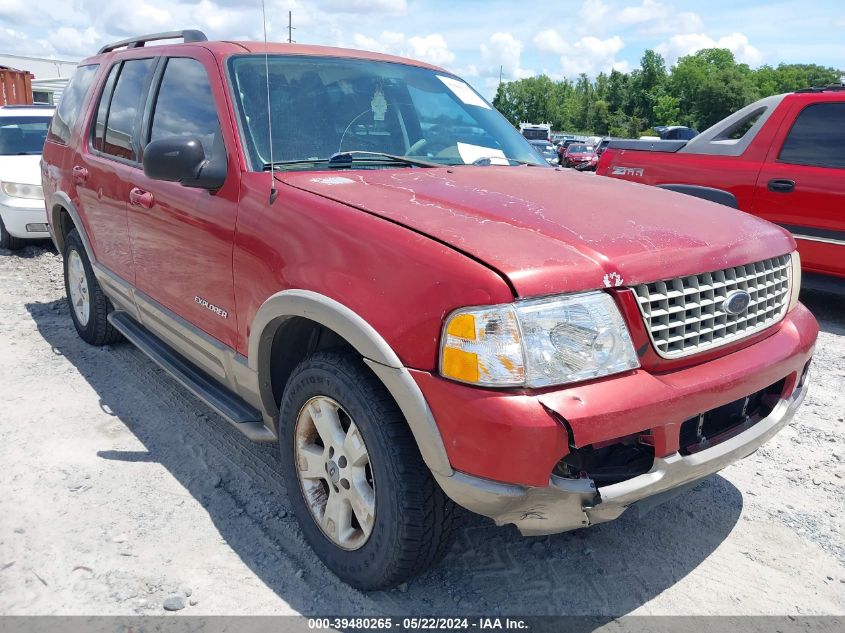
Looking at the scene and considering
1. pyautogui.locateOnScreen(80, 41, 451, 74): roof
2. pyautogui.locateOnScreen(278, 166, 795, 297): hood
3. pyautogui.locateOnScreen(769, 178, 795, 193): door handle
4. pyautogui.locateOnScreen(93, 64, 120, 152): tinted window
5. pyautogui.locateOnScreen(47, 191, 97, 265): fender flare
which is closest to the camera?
pyautogui.locateOnScreen(278, 166, 795, 297): hood

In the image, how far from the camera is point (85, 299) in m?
5.00

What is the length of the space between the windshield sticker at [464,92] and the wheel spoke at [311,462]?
2.17 metres

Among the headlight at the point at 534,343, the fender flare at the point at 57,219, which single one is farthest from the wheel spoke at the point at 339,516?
the fender flare at the point at 57,219

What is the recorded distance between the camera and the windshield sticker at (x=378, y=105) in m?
3.30

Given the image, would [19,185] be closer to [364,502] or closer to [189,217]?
[189,217]

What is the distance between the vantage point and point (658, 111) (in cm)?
8200

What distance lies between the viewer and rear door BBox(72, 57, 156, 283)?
386cm

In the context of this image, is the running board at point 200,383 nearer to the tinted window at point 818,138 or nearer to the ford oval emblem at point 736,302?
the ford oval emblem at point 736,302

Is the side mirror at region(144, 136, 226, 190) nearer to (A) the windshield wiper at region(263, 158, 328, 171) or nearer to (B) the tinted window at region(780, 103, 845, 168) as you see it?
(A) the windshield wiper at region(263, 158, 328, 171)

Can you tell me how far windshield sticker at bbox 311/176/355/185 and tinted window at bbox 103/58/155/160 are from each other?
1573 mm

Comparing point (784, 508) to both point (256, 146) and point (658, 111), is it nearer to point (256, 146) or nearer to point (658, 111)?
point (256, 146)

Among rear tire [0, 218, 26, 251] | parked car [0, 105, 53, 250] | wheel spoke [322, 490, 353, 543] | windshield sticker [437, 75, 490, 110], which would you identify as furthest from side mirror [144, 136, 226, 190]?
rear tire [0, 218, 26, 251]

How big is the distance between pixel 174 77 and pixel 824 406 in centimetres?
414

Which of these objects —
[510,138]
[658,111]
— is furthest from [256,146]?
[658,111]
